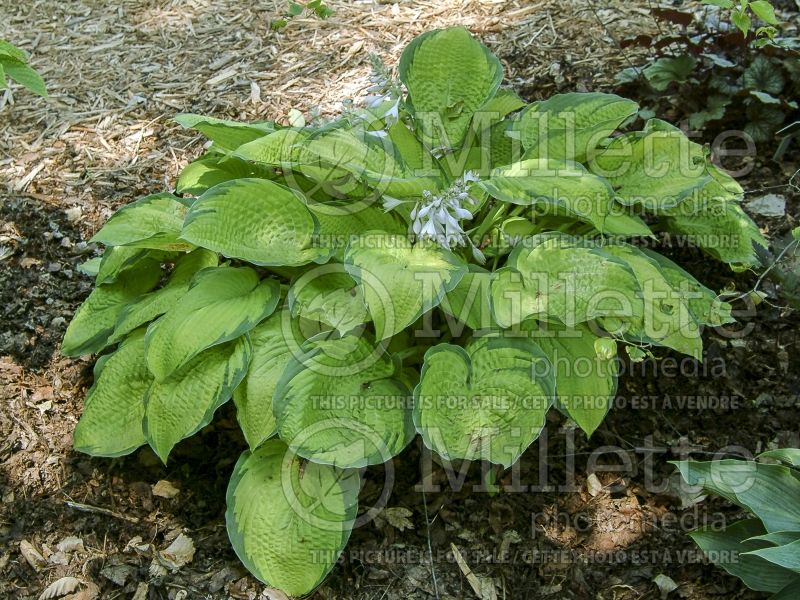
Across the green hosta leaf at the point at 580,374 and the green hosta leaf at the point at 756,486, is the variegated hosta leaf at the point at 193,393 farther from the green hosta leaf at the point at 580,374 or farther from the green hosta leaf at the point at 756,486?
the green hosta leaf at the point at 756,486

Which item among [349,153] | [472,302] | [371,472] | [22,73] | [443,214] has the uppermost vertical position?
[22,73]

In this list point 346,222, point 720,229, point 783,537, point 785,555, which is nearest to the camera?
point 785,555

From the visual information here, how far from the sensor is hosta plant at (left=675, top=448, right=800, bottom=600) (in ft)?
5.77

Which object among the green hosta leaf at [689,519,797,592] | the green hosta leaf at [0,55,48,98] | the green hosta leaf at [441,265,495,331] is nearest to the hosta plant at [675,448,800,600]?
the green hosta leaf at [689,519,797,592]

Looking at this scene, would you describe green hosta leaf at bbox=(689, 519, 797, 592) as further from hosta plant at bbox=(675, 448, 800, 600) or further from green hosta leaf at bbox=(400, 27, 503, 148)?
green hosta leaf at bbox=(400, 27, 503, 148)

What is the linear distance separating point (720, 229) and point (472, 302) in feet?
2.92

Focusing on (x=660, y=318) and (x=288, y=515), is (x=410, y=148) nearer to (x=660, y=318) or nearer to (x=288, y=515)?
(x=660, y=318)

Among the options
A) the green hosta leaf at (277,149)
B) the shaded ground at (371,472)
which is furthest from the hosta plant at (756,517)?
the green hosta leaf at (277,149)

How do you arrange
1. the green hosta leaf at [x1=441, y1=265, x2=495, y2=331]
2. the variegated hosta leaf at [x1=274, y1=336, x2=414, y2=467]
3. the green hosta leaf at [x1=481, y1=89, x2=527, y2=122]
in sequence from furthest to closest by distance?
the green hosta leaf at [x1=481, y1=89, x2=527, y2=122], the green hosta leaf at [x1=441, y1=265, x2=495, y2=331], the variegated hosta leaf at [x1=274, y1=336, x2=414, y2=467]

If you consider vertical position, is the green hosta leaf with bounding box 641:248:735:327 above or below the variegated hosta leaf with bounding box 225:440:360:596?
above

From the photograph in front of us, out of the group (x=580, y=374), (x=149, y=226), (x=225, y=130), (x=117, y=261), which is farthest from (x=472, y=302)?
(x=117, y=261)

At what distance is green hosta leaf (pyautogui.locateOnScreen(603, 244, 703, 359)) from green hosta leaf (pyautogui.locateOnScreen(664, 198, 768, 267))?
0.35m

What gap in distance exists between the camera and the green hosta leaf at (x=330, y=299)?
1.93 metres

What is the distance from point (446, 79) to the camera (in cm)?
226
